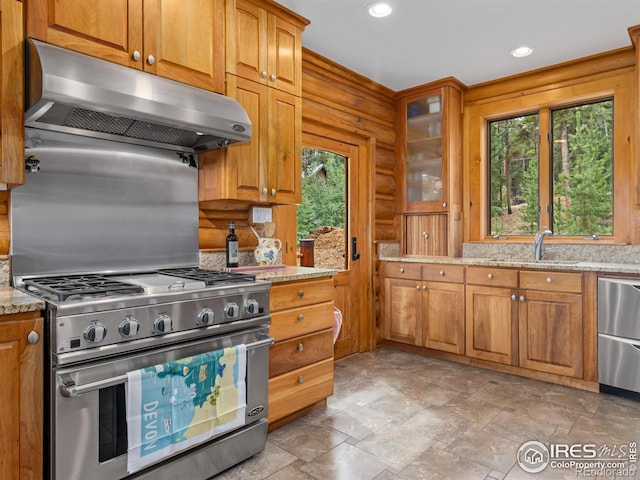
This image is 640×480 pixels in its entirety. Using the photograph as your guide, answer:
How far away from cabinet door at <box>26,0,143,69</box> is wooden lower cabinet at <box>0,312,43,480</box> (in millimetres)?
1180

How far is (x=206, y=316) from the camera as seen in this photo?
1846 millimetres

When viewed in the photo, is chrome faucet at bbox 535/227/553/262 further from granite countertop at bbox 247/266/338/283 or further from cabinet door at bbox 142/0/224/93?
cabinet door at bbox 142/0/224/93

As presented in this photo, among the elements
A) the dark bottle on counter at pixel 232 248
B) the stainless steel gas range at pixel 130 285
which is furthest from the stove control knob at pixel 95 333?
the dark bottle on counter at pixel 232 248

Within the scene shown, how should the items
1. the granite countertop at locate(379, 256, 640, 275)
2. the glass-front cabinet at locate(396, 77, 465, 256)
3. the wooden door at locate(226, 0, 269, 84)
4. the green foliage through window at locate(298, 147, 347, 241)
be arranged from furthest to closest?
the glass-front cabinet at locate(396, 77, 465, 256)
the green foliage through window at locate(298, 147, 347, 241)
the granite countertop at locate(379, 256, 640, 275)
the wooden door at locate(226, 0, 269, 84)

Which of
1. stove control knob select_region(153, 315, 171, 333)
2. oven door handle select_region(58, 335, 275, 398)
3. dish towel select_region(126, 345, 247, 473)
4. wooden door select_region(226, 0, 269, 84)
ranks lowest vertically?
dish towel select_region(126, 345, 247, 473)

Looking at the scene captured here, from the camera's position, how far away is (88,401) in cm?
151

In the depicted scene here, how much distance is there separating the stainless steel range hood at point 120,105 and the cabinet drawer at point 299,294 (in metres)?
0.87

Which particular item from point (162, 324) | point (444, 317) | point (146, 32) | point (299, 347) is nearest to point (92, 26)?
point (146, 32)

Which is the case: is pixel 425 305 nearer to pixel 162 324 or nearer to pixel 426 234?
pixel 426 234

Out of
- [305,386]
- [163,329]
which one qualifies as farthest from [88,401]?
[305,386]

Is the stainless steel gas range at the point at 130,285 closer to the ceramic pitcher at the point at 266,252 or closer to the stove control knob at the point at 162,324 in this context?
the stove control knob at the point at 162,324

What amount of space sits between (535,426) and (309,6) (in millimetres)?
2983

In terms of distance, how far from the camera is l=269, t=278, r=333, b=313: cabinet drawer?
232 centimetres

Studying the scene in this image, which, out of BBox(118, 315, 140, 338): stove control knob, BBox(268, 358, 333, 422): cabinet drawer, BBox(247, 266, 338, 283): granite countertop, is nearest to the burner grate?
BBox(118, 315, 140, 338): stove control knob
